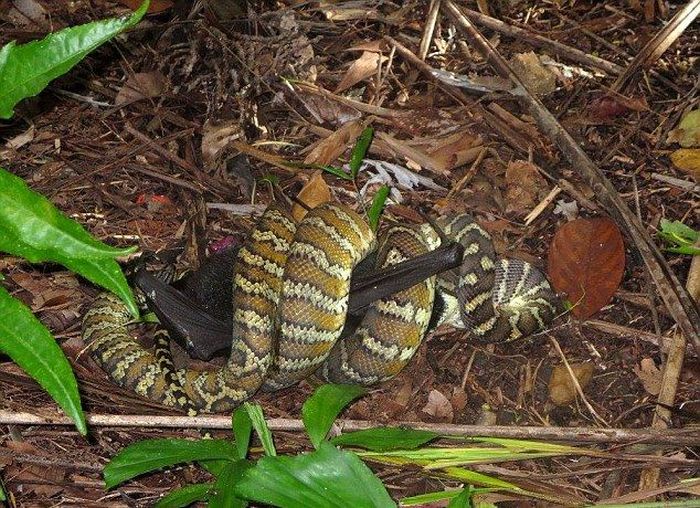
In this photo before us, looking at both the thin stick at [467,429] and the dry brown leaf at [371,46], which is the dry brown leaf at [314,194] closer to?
the dry brown leaf at [371,46]

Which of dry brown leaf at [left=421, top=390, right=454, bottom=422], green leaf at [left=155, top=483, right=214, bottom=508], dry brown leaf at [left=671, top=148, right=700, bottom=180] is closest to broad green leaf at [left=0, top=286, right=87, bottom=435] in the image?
green leaf at [left=155, top=483, right=214, bottom=508]

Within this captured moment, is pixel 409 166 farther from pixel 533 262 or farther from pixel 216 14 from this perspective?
pixel 216 14

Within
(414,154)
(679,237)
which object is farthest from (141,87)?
(679,237)

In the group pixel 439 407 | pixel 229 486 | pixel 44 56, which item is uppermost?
pixel 44 56

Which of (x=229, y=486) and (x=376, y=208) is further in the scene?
(x=376, y=208)

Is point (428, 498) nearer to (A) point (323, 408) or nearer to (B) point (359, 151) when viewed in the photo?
(A) point (323, 408)

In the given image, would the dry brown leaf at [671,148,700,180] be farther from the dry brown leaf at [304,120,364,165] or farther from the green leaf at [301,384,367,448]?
the green leaf at [301,384,367,448]
